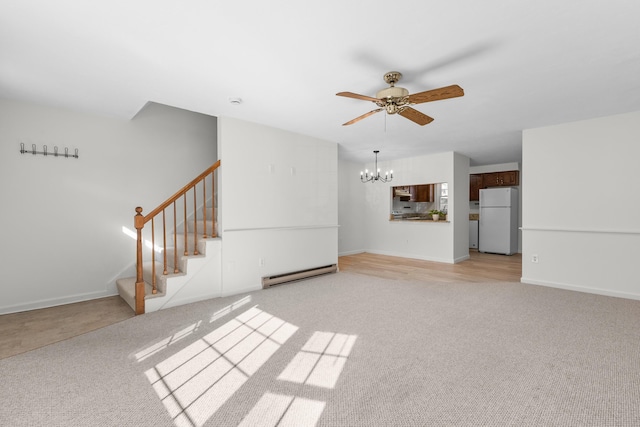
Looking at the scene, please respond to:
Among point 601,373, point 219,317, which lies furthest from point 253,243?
point 601,373

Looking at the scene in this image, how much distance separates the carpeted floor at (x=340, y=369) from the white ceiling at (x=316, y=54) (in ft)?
7.51

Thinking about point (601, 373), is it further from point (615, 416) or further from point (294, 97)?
point (294, 97)

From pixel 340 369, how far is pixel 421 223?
5.09 metres

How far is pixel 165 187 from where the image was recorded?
4.14 metres

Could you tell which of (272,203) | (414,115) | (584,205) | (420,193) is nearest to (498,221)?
(420,193)

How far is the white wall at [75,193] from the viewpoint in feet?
10.3

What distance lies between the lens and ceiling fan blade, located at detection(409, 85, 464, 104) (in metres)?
2.14

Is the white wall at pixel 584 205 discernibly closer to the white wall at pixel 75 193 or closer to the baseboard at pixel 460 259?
the baseboard at pixel 460 259

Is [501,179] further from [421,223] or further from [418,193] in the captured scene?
[421,223]

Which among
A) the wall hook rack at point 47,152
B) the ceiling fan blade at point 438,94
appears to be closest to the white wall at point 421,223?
the ceiling fan blade at point 438,94

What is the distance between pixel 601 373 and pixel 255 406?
7.39 feet

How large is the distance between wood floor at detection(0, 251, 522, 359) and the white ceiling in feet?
7.57

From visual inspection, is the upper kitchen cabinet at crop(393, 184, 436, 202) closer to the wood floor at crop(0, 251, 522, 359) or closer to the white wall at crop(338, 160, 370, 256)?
the white wall at crop(338, 160, 370, 256)

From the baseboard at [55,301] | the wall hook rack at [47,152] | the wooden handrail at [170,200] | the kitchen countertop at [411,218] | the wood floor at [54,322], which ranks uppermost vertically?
the wall hook rack at [47,152]
